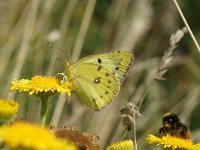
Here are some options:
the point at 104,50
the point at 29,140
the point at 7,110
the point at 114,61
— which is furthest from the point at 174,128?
the point at 104,50

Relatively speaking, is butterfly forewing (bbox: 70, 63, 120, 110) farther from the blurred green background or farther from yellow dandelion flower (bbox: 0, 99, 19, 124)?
yellow dandelion flower (bbox: 0, 99, 19, 124)

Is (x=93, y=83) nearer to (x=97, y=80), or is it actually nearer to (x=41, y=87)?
(x=97, y=80)

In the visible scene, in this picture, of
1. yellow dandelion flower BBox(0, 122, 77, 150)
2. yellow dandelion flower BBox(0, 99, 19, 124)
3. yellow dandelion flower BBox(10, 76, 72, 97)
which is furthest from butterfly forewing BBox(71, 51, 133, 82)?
yellow dandelion flower BBox(0, 122, 77, 150)

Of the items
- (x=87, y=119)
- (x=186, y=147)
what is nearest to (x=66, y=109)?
(x=87, y=119)

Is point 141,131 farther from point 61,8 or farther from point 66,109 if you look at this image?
point 61,8

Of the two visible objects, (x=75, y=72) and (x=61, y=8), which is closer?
(x=75, y=72)

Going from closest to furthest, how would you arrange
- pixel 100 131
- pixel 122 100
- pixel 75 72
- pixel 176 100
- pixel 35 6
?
pixel 75 72 < pixel 35 6 < pixel 100 131 < pixel 122 100 < pixel 176 100
